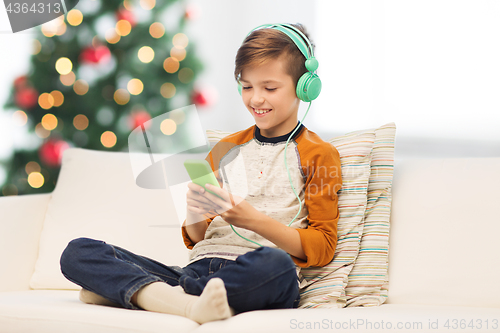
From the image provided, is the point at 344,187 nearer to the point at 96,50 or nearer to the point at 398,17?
the point at 398,17

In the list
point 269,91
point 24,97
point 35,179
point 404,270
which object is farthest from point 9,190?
point 404,270

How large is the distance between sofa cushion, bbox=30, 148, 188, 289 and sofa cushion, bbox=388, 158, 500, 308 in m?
0.64

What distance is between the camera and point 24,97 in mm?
1879

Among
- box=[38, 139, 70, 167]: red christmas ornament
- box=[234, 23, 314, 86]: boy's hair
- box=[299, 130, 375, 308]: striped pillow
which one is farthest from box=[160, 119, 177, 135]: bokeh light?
box=[38, 139, 70, 167]: red christmas ornament

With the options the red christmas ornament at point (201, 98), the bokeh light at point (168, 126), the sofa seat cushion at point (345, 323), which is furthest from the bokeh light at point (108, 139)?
the sofa seat cushion at point (345, 323)

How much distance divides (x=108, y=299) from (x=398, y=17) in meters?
1.67

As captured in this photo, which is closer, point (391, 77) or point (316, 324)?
point (316, 324)

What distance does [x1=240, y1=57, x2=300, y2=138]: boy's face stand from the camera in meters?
1.05

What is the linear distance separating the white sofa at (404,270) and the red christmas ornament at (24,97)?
2.23 ft

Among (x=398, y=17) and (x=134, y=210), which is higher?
(x=398, y=17)

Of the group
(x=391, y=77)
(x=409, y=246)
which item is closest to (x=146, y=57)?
(x=391, y=77)

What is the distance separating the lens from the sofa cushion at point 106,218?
4.19 feet

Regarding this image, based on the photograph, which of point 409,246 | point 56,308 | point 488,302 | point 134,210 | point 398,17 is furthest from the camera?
point 398,17

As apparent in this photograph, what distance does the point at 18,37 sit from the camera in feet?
6.89
